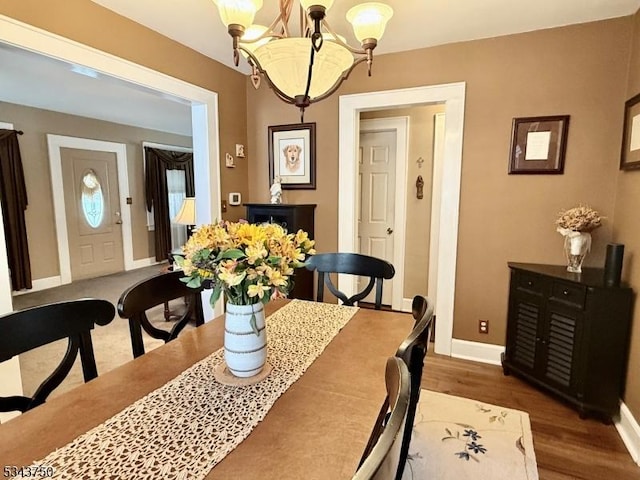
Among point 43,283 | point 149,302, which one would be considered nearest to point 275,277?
point 149,302

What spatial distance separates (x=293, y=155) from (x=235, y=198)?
69 cm

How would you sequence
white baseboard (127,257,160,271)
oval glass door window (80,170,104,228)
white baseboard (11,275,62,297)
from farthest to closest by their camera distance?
white baseboard (127,257,160,271)
oval glass door window (80,170,104,228)
white baseboard (11,275,62,297)

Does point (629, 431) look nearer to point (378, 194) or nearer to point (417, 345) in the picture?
point (417, 345)

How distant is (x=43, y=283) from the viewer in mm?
4996

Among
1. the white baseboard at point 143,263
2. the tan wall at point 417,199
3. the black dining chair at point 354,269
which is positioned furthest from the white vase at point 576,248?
the white baseboard at point 143,263

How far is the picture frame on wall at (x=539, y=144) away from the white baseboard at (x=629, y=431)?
1.56 metres

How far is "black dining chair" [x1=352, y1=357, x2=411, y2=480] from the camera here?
44cm


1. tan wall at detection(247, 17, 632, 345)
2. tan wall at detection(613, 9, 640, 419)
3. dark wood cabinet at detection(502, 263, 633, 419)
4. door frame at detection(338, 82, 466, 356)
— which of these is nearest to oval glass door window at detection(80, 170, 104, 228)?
tan wall at detection(247, 17, 632, 345)

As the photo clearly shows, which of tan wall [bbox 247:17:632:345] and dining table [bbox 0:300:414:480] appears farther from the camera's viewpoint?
tan wall [bbox 247:17:632:345]

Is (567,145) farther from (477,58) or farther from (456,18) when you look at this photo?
(456,18)

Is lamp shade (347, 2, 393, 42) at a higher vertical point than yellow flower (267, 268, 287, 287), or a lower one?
higher

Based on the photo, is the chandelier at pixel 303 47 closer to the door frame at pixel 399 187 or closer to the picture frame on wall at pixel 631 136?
the picture frame on wall at pixel 631 136

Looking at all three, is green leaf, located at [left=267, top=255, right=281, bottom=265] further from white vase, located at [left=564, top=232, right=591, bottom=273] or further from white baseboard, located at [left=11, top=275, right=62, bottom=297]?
white baseboard, located at [left=11, top=275, right=62, bottom=297]

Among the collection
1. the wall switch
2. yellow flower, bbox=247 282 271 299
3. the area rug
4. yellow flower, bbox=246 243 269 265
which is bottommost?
the area rug
